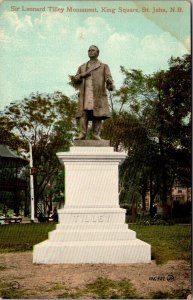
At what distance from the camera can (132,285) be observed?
7.10 meters

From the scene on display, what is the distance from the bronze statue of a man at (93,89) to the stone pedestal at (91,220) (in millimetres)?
624

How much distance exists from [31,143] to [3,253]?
13614mm

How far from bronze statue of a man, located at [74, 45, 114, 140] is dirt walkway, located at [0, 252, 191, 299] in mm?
2815

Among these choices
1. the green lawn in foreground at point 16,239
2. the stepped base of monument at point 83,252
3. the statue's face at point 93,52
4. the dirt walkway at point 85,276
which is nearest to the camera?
the dirt walkway at point 85,276

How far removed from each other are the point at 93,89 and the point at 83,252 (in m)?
3.42

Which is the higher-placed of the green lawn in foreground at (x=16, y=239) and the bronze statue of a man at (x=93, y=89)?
the bronze statue of a man at (x=93, y=89)

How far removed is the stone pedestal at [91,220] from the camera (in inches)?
336

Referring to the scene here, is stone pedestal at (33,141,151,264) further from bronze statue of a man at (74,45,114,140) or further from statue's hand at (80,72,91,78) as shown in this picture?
statue's hand at (80,72,91,78)

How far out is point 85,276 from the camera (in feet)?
24.8

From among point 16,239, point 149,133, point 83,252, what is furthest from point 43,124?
point 83,252

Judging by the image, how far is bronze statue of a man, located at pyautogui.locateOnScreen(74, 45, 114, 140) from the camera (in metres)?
9.52

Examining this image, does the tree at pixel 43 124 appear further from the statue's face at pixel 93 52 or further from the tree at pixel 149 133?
the statue's face at pixel 93 52

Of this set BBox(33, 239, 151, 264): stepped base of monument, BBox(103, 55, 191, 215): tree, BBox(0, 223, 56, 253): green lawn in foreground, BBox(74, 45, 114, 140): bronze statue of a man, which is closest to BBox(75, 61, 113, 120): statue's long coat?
BBox(74, 45, 114, 140): bronze statue of a man

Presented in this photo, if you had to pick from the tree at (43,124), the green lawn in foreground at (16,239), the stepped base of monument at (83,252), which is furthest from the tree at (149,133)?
the stepped base of monument at (83,252)
